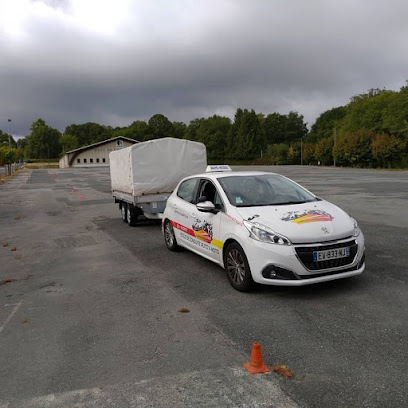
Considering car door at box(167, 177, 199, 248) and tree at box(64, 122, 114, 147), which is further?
tree at box(64, 122, 114, 147)

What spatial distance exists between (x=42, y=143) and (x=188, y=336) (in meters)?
157

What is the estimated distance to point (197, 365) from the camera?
11.9 feet

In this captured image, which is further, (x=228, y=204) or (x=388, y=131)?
(x=388, y=131)

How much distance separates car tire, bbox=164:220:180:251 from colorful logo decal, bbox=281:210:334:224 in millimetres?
3043

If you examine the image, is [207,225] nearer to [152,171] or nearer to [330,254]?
[330,254]

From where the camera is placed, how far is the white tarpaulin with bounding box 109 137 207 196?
38.4ft

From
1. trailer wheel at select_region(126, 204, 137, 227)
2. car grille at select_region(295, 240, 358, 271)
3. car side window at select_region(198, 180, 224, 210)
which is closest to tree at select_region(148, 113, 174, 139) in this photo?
trailer wheel at select_region(126, 204, 137, 227)

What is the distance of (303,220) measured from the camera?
5.36 m

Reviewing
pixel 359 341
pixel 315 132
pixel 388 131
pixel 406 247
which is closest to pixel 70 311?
pixel 359 341

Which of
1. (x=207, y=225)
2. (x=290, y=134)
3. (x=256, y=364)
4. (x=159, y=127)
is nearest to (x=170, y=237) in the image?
(x=207, y=225)

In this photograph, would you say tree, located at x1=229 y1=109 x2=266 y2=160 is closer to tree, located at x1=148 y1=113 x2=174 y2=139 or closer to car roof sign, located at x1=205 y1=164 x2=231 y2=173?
tree, located at x1=148 y1=113 x2=174 y2=139

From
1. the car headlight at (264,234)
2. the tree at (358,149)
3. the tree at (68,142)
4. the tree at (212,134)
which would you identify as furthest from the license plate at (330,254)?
the tree at (68,142)

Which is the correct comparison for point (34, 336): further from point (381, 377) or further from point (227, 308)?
point (381, 377)

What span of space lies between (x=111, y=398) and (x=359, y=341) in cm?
235
